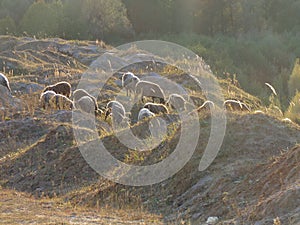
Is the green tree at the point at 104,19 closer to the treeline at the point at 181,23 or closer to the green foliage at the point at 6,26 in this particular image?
the treeline at the point at 181,23

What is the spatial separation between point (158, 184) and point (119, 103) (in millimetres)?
8216

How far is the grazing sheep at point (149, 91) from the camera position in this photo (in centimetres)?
1944

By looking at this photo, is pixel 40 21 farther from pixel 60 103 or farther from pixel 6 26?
pixel 60 103


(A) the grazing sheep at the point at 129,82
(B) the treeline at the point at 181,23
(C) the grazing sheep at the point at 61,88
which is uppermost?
(C) the grazing sheep at the point at 61,88

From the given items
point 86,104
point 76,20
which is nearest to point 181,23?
point 76,20

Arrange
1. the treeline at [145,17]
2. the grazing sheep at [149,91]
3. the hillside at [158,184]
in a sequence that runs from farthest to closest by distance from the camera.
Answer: the treeline at [145,17] → the grazing sheep at [149,91] → the hillside at [158,184]

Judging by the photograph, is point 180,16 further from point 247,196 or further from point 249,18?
point 247,196

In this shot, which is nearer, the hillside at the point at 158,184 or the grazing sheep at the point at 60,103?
the hillside at the point at 158,184

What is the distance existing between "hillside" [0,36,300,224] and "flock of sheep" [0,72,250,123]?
0.89 meters

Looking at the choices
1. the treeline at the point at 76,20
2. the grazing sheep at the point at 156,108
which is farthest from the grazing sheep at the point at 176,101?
the treeline at the point at 76,20

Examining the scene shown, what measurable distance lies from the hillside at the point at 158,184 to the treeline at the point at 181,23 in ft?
81.2

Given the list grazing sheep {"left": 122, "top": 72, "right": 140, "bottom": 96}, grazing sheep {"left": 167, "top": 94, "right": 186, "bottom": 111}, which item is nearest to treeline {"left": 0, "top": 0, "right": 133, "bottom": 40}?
grazing sheep {"left": 122, "top": 72, "right": 140, "bottom": 96}

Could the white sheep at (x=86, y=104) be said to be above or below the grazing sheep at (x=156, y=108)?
below

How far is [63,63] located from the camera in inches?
1155
